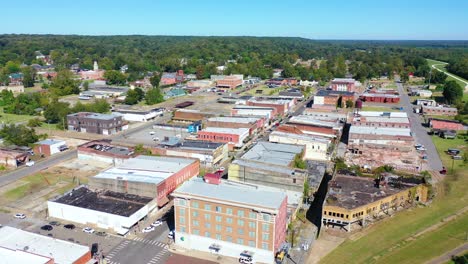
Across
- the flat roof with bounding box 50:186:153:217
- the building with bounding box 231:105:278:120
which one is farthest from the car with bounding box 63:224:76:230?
the building with bounding box 231:105:278:120

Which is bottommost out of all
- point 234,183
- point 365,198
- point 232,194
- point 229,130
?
point 365,198

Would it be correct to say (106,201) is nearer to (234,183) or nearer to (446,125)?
(234,183)

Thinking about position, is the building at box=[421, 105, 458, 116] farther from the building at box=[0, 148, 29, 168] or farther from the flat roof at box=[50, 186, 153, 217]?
the building at box=[0, 148, 29, 168]

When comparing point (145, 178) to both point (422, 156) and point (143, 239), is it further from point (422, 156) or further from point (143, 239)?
point (422, 156)

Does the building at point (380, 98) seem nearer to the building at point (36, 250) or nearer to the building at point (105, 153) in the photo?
the building at point (105, 153)

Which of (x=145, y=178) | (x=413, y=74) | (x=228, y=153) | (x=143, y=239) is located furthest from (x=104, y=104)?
(x=413, y=74)

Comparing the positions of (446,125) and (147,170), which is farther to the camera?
(446,125)

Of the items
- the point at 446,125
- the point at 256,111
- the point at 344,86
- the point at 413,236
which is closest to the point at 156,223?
the point at 413,236
